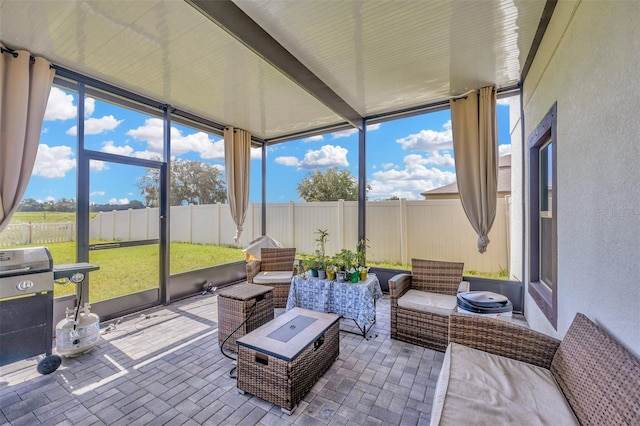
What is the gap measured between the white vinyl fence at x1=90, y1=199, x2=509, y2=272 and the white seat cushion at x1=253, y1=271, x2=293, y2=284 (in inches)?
59.8

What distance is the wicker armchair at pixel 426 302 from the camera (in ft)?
8.72

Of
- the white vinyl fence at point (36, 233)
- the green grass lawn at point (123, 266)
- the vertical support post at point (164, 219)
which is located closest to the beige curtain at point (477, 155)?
the vertical support post at point (164, 219)

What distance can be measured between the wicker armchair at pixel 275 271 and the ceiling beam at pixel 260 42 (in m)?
2.42

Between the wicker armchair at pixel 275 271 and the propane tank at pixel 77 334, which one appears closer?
the propane tank at pixel 77 334

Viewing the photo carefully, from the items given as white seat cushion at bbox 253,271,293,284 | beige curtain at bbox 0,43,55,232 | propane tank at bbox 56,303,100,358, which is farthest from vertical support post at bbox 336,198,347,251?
beige curtain at bbox 0,43,55,232

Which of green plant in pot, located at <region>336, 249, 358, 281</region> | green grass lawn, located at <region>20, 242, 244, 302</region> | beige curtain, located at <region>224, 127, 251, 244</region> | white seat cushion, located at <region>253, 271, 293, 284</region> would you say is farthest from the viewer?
beige curtain, located at <region>224, 127, 251, 244</region>

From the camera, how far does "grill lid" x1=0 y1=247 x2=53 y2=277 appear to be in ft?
7.18

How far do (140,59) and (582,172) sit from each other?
13.2ft

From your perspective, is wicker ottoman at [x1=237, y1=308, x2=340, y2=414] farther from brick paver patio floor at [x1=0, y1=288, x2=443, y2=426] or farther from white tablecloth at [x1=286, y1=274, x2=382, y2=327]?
white tablecloth at [x1=286, y1=274, x2=382, y2=327]

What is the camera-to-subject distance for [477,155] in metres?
3.61

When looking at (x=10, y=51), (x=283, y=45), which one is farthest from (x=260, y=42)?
(x=10, y=51)

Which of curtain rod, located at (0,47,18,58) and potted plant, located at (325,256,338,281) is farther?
potted plant, located at (325,256,338,281)

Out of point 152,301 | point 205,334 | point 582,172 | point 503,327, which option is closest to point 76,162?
point 152,301

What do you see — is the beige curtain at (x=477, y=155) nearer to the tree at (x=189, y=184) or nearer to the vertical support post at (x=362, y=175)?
the vertical support post at (x=362, y=175)
